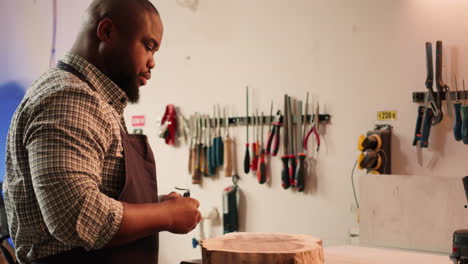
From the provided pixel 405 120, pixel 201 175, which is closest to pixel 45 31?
pixel 201 175

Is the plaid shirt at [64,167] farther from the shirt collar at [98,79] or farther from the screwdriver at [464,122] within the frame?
the screwdriver at [464,122]

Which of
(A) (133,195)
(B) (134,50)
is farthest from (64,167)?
(B) (134,50)

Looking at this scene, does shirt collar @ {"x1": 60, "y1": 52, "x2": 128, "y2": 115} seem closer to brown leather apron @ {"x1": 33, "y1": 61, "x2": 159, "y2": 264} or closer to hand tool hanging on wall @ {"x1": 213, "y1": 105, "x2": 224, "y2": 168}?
brown leather apron @ {"x1": 33, "y1": 61, "x2": 159, "y2": 264}

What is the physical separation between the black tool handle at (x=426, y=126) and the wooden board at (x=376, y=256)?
0.57m

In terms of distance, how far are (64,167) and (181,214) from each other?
34 cm

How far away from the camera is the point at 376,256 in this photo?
7.47 feet

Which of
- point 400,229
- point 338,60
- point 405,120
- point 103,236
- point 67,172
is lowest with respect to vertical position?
point 400,229

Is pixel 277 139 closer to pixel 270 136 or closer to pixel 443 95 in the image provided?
pixel 270 136

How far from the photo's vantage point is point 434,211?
2520mm

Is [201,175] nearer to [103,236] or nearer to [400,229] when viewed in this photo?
[400,229]

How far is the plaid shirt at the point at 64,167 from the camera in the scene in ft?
3.99

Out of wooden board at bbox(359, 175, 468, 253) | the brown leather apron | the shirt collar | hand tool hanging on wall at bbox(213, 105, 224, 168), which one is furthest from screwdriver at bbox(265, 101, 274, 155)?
the shirt collar

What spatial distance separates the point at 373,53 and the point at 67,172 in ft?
7.16

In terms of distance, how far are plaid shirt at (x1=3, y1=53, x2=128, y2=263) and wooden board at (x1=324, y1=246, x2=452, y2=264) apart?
979 mm
